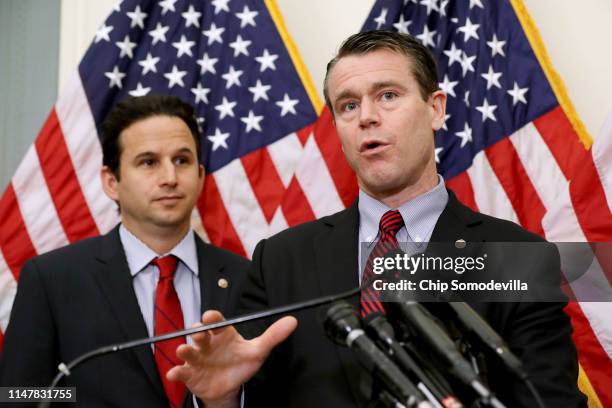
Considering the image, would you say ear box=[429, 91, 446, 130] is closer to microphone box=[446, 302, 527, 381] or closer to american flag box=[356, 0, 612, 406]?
american flag box=[356, 0, 612, 406]

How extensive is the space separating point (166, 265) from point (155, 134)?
48cm

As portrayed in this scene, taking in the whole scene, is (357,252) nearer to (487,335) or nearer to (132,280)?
(487,335)

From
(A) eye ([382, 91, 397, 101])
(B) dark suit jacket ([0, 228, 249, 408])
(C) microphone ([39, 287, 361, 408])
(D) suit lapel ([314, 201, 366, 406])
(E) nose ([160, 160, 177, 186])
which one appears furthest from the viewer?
(E) nose ([160, 160, 177, 186])

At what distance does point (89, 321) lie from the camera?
7.27ft

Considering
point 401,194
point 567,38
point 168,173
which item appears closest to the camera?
point 401,194

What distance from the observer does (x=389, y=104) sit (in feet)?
5.73

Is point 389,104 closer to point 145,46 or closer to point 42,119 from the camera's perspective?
point 145,46

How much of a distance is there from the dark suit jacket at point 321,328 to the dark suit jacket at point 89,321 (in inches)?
21.5

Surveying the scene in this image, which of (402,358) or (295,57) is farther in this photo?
(295,57)

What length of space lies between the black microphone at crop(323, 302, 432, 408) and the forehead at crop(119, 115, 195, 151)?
1.62 m

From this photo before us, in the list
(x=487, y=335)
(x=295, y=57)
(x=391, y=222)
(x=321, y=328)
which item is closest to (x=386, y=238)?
(x=391, y=222)

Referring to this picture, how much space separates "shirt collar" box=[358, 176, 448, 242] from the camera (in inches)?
65.5

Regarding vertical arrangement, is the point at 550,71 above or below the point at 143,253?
above

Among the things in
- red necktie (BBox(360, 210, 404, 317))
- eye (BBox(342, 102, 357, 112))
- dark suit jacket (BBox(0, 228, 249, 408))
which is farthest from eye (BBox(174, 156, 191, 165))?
red necktie (BBox(360, 210, 404, 317))
